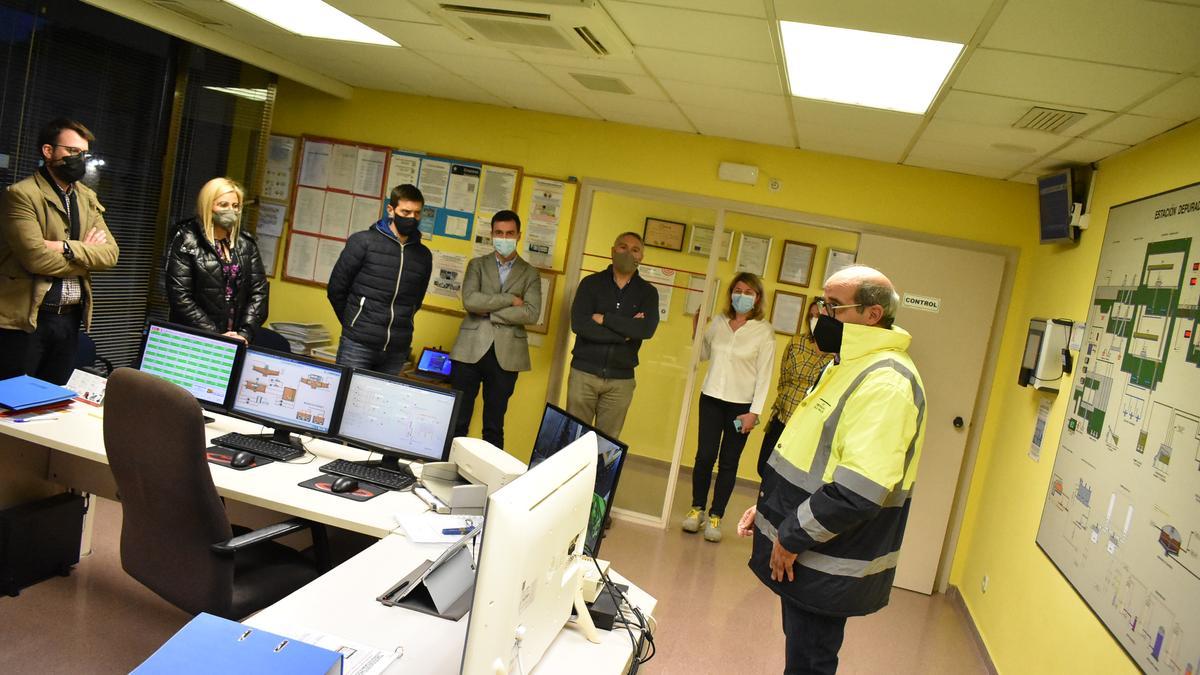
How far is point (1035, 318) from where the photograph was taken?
14.9ft

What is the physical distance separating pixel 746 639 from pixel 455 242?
3155 millimetres

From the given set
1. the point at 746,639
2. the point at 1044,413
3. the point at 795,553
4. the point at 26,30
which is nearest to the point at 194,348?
the point at 26,30

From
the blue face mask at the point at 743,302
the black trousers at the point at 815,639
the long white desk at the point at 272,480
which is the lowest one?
the black trousers at the point at 815,639

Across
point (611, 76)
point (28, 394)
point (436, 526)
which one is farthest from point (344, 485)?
point (611, 76)

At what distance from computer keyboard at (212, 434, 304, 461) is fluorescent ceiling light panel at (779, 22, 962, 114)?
7.53ft

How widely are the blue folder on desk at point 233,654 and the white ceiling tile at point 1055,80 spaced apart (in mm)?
2522

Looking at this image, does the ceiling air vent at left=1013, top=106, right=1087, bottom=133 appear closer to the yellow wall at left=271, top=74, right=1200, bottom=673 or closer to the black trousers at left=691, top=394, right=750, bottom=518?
the yellow wall at left=271, top=74, right=1200, bottom=673

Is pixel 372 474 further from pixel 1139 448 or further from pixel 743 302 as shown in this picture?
pixel 743 302

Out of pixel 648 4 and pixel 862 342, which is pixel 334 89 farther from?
pixel 862 342

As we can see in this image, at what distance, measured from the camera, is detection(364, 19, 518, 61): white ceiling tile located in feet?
12.1

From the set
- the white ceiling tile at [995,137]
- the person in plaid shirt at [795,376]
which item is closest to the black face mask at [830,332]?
the white ceiling tile at [995,137]

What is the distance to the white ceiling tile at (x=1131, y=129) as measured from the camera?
3094 millimetres

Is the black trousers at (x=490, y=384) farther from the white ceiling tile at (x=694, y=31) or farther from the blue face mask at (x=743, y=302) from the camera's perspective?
the white ceiling tile at (x=694, y=31)

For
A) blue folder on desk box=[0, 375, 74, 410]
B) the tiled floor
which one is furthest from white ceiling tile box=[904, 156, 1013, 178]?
blue folder on desk box=[0, 375, 74, 410]
